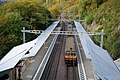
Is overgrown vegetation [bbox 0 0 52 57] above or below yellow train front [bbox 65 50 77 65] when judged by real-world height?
above

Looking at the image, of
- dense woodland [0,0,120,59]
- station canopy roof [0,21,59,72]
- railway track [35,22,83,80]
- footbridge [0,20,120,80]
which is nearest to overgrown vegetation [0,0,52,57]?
dense woodland [0,0,120,59]

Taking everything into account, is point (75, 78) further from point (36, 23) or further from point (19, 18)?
point (36, 23)

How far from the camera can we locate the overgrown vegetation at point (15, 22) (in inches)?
1229

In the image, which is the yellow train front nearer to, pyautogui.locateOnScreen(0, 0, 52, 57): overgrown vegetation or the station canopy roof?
the station canopy roof

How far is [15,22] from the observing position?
114 ft

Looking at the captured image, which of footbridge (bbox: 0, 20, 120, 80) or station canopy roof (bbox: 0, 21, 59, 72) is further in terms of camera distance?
station canopy roof (bbox: 0, 21, 59, 72)

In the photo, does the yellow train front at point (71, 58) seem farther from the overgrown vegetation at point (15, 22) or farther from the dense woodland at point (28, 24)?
the overgrown vegetation at point (15, 22)

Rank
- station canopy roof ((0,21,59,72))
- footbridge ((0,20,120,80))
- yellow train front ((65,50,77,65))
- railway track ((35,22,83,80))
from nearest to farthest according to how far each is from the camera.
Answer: footbridge ((0,20,120,80)) → station canopy roof ((0,21,59,72)) → railway track ((35,22,83,80)) → yellow train front ((65,50,77,65))

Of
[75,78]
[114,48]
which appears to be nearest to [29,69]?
[75,78]

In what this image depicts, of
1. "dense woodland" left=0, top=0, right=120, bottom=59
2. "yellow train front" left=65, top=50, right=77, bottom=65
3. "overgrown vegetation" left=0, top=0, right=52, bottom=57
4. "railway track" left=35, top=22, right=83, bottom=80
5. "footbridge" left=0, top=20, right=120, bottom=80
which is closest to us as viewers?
"footbridge" left=0, top=20, right=120, bottom=80

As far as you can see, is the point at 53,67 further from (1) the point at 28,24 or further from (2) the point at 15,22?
(1) the point at 28,24

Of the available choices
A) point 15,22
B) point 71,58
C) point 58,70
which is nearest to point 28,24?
point 15,22

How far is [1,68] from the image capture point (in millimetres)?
15906

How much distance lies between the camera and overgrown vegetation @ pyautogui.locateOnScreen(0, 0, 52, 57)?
31219 millimetres
